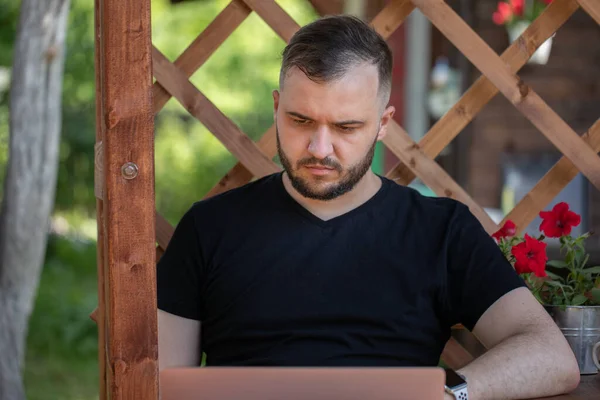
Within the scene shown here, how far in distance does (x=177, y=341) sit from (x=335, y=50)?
0.58 m

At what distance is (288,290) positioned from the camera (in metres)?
1.66

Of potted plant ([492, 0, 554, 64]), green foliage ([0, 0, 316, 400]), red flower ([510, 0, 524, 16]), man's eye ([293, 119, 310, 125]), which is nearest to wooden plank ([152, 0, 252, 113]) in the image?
man's eye ([293, 119, 310, 125])

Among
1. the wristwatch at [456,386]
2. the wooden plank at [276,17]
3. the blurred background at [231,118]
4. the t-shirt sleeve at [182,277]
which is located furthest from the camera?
the blurred background at [231,118]

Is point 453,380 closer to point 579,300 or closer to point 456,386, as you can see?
point 456,386

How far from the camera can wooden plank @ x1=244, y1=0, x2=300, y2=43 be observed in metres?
1.99

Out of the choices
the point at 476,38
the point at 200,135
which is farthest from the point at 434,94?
the point at 476,38

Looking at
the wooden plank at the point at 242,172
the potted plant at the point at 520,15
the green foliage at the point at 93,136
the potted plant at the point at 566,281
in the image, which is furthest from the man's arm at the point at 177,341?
the green foliage at the point at 93,136

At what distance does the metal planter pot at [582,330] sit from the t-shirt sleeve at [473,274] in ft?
0.56

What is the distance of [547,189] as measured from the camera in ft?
6.75

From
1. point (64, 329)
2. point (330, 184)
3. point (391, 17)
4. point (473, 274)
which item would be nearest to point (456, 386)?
point (473, 274)

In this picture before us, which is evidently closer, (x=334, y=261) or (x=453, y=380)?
(x=453, y=380)

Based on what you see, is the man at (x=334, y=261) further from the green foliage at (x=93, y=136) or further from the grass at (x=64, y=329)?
the green foliage at (x=93, y=136)

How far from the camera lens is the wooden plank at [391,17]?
2014 mm

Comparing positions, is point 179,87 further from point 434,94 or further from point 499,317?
point 434,94
